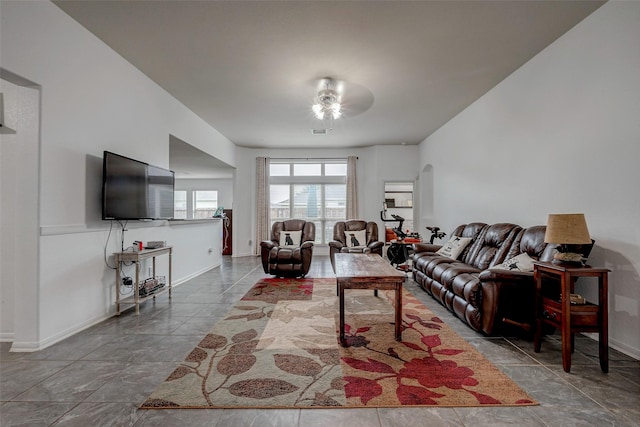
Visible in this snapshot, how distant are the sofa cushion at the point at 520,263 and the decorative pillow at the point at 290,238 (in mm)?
3483

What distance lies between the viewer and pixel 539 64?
3164 millimetres

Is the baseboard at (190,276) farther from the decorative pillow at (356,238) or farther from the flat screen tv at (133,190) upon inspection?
the decorative pillow at (356,238)

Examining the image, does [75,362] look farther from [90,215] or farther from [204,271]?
[204,271]

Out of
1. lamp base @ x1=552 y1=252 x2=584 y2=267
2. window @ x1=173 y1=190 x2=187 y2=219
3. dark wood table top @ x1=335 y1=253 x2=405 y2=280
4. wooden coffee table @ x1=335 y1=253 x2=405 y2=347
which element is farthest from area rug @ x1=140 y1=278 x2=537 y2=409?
window @ x1=173 y1=190 x2=187 y2=219

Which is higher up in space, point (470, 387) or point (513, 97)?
point (513, 97)

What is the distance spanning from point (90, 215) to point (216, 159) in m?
3.69

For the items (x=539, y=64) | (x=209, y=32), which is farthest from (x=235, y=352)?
(x=539, y=64)

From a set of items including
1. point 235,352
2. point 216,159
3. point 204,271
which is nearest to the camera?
point 235,352

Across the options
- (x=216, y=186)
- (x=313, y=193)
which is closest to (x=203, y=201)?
(x=216, y=186)

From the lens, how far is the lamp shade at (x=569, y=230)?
6.89ft

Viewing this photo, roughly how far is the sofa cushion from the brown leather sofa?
0.11 metres

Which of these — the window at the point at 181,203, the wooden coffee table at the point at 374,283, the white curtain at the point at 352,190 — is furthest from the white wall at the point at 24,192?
the window at the point at 181,203

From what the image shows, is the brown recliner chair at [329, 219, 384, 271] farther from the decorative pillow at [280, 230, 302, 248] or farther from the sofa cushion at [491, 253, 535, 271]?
the sofa cushion at [491, 253, 535, 271]

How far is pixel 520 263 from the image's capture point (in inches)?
108
